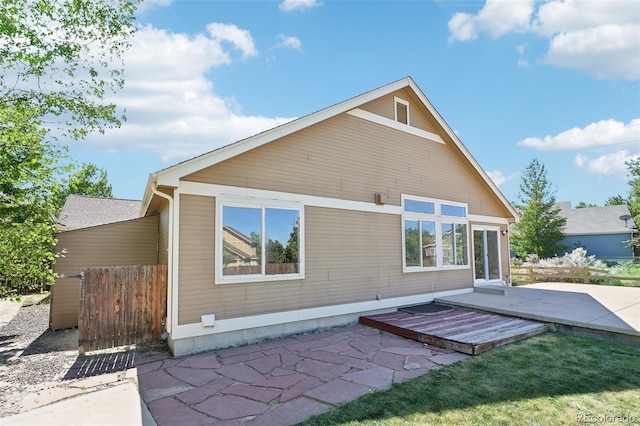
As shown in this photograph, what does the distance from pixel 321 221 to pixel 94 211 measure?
1070cm

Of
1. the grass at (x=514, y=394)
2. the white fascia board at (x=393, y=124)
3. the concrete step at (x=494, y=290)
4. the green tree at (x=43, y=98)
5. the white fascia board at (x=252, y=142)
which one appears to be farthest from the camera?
the concrete step at (x=494, y=290)

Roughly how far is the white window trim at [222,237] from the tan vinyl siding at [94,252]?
3.74 meters

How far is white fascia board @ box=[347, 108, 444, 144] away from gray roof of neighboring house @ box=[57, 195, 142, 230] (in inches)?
400

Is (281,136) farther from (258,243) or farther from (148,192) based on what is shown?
(148,192)

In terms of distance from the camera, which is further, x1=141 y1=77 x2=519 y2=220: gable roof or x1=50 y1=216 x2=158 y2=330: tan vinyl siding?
x1=50 y1=216 x2=158 y2=330: tan vinyl siding

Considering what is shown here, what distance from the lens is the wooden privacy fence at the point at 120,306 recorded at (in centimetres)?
589

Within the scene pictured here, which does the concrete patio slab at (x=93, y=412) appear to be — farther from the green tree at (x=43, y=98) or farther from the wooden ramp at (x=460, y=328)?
the wooden ramp at (x=460, y=328)

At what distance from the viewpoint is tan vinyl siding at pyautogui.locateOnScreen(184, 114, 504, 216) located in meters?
6.86

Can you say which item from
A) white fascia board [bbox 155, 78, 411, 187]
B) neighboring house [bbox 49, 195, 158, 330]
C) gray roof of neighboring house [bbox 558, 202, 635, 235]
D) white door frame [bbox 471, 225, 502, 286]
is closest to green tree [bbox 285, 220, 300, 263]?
white fascia board [bbox 155, 78, 411, 187]

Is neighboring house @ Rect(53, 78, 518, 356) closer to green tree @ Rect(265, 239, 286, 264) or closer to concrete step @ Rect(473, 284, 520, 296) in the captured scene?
green tree @ Rect(265, 239, 286, 264)

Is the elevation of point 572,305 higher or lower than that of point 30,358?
higher

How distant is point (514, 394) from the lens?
410 centimetres

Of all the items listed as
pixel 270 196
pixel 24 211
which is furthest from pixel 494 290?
pixel 24 211

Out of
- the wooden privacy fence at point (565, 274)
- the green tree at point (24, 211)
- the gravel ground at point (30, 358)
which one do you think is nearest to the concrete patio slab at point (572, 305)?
the wooden privacy fence at point (565, 274)
